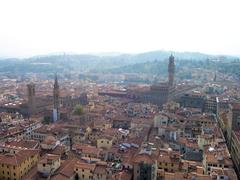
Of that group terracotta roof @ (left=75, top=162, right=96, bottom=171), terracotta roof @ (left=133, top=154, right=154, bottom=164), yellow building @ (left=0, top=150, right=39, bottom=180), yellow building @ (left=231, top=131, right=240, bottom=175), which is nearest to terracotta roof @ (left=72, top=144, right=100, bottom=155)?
terracotta roof @ (left=75, top=162, right=96, bottom=171)

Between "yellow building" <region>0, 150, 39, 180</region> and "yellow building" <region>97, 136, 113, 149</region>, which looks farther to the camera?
"yellow building" <region>97, 136, 113, 149</region>

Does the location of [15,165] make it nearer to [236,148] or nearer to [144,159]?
[144,159]

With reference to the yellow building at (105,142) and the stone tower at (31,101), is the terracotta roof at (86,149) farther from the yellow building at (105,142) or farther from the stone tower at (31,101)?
the stone tower at (31,101)

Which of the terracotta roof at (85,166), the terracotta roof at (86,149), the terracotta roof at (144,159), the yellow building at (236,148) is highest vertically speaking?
the terracotta roof at (144,159)

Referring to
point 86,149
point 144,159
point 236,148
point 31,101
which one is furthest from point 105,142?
point 31,101

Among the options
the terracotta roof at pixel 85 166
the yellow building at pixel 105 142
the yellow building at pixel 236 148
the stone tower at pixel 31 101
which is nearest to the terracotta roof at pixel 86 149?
the yellow building at pixel 105 142

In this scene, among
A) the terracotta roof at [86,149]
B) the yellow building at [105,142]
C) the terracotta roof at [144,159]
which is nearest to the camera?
the terracotta roof at [144,159]

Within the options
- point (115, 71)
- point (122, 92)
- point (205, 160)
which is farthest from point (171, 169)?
point (115, 71)

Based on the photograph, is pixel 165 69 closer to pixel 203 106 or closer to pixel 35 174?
pixel 203 106

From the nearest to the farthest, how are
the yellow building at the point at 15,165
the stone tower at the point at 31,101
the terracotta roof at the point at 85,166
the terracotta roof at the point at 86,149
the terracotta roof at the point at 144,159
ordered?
the terracotta roof at the point at 144,159
the terracotta roof at the point at 85,166
the yellow building at the point at 15,165
the terracotta roof at the point at 86,149
the stone tower at the point at 31,101

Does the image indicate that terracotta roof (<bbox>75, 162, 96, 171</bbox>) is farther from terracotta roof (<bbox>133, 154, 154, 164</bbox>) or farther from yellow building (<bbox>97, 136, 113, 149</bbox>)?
yellow building (<bbox>97, 136, 113, 149</bbox>)
